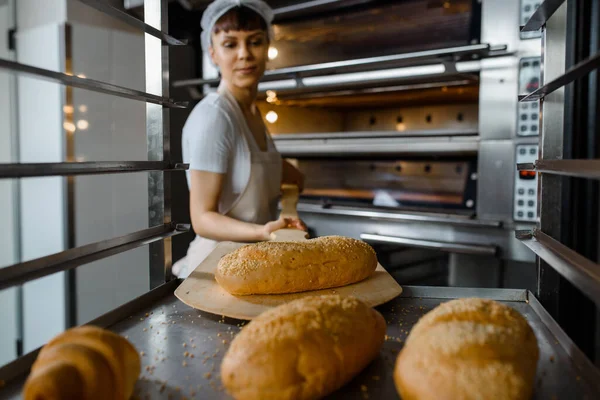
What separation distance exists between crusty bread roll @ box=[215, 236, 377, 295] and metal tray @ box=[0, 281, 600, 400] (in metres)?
0.09

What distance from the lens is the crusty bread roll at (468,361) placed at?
0.44m

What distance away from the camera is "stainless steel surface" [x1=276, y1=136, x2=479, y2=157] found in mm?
1846

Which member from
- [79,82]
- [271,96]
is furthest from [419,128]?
[79,82]

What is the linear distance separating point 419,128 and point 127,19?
4.97 ft

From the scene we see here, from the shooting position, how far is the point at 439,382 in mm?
449

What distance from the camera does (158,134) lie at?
893 mm

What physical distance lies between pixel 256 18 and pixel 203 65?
1.04 m

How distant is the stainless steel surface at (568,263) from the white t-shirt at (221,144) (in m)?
1.00

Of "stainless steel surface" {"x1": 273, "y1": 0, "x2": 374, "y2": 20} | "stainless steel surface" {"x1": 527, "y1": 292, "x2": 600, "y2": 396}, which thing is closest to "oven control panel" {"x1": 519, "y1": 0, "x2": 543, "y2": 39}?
"stainless steel surface" {"x1": 273, "y1": 0, "x2": 374, "y2": 20}

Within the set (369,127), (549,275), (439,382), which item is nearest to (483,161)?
(369,127)

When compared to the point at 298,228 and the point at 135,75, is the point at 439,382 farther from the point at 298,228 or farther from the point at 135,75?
the point at 135,75

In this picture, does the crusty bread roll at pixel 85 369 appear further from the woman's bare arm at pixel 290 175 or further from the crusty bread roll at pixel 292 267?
the woman's bare arm at pixel 290 175

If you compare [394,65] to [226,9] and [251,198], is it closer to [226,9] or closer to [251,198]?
[226,9]

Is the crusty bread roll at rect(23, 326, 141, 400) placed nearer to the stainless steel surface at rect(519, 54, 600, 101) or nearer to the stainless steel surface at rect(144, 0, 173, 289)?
the stainless steel surface at rect(144, 0, 173, 289)
